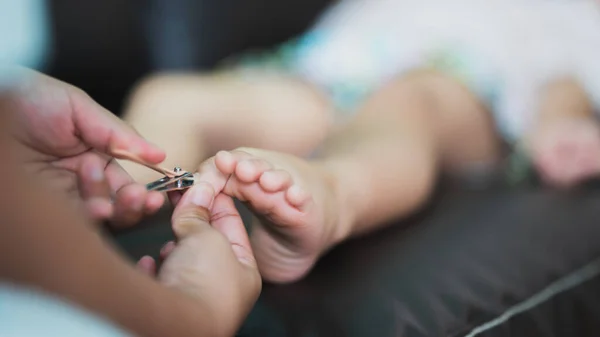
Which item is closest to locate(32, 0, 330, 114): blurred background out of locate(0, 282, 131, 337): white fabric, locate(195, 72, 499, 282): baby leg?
locate(195, 72, 499, 282): baby leg

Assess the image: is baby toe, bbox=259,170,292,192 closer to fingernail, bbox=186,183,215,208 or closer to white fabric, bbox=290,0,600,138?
fingernail, bbox=186,183,215,208

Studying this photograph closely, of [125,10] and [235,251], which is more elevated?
[125,10]

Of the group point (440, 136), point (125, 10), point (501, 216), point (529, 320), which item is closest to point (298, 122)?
point (440, 136)

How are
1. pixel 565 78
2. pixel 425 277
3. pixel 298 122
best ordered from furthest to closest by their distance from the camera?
pixel 565 78 < pixel 298 122 < pixel 425 277

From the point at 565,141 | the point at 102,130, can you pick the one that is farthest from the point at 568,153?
the point at 102,130

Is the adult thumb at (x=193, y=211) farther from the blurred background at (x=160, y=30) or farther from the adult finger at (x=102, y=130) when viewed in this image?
the blurred background at (x=160, y=30)

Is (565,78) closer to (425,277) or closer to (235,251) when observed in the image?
(425,277)

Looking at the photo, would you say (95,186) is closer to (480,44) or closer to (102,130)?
(102,130)

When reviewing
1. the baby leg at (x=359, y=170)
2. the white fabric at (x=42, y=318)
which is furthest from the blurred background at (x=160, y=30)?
the white fabric at (x=42, y=318)
